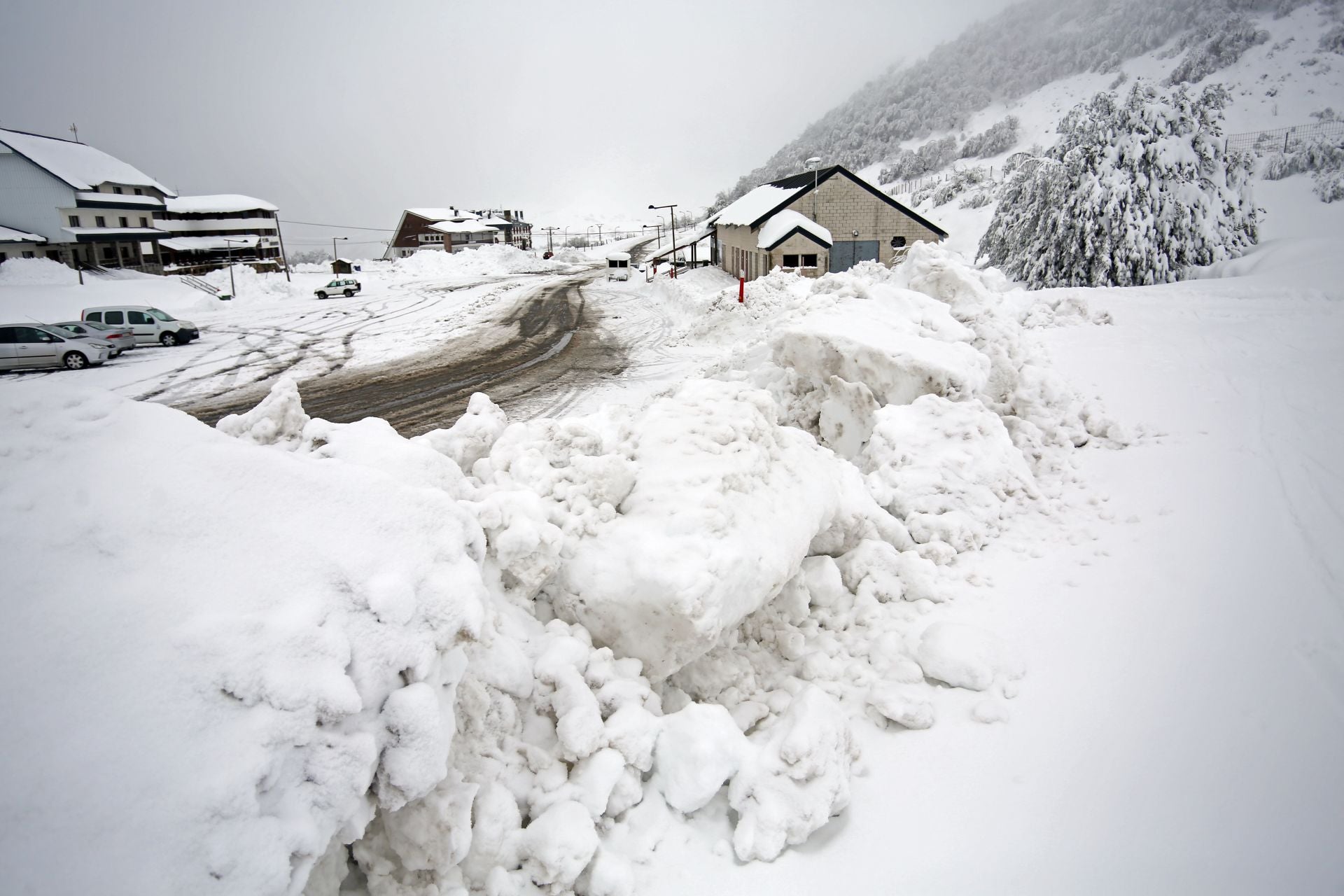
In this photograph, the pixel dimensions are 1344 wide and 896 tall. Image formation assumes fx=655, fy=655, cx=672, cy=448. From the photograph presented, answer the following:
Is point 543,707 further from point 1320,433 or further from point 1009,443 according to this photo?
point 1320,433

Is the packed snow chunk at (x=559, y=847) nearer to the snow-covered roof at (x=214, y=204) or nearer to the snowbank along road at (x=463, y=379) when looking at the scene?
the snowbank along road at (x=463, y=379)

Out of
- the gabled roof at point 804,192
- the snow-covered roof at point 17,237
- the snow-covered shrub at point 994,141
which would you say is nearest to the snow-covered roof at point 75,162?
the snow-covered roof at point 17,237

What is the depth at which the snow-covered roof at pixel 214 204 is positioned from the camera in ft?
206

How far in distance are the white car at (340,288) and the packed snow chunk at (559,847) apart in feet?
138

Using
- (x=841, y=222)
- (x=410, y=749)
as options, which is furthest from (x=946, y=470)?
(x=841, y=222)

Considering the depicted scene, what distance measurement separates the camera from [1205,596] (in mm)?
5332

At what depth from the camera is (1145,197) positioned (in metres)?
20.3

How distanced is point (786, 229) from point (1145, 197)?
14.9 meters

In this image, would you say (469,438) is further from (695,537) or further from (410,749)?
(410,749)

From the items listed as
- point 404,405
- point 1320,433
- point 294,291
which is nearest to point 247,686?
point 1320,433

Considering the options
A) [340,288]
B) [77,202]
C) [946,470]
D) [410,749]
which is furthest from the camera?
[77,202]

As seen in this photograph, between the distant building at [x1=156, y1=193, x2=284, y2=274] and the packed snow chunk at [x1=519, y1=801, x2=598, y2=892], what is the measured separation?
228ft

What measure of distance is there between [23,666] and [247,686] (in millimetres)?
691

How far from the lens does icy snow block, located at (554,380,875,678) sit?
4227 millimetres
